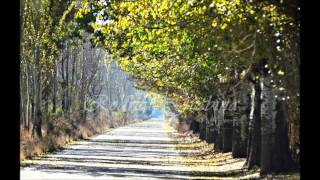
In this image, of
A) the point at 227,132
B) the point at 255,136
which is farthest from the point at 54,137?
the point at 255,136

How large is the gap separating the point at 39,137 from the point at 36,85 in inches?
136

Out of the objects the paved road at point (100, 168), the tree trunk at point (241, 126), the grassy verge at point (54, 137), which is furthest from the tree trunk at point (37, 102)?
the tree trunk at point (241, 126)

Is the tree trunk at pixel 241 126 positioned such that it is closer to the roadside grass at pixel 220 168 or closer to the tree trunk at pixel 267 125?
the roadside grass at pixel 220 168

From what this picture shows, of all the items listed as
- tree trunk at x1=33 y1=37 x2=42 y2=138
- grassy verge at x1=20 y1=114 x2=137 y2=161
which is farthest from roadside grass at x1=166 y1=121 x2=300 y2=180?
tree trunk at x1=33 y1=37 x2=42 y2=138

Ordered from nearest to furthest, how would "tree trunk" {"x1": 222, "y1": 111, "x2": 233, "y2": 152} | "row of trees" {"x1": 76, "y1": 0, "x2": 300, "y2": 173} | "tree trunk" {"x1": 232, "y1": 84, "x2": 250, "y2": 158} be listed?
"row of trees" {"x1": 76, "y1": 0, "x2": 300, "y2": 173} < "tree trunk" {"x1": 232, "y1": 84, "x2": 250, "y2": 158} < "tree trunk" {"x1": 222, "y1": 111, "x2": 233, "y2": 152}

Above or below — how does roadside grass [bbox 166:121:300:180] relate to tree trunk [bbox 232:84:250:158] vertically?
below

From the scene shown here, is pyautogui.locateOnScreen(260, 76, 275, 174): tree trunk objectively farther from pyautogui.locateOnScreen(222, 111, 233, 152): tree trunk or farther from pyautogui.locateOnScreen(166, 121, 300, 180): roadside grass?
pyautogui.locateOnScreen(222, 111, 233, 152): tree trunk

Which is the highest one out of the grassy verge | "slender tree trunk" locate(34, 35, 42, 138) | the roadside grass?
"slender tree trunk" locate(34, 35, 42, 138)

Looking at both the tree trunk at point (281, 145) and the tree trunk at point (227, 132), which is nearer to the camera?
the tree trunk at point (281, 145)

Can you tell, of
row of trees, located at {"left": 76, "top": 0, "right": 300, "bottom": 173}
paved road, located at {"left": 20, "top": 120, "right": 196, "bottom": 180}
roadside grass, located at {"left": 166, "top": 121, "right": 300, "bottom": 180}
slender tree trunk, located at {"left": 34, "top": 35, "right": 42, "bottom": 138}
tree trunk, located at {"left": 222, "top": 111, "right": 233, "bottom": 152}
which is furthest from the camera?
slender tree trunk, located at {"left": 34, "top": 35, "right": 42, "bottom": 138}

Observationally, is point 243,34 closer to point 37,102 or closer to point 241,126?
point 241,126

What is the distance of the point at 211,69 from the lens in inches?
998
